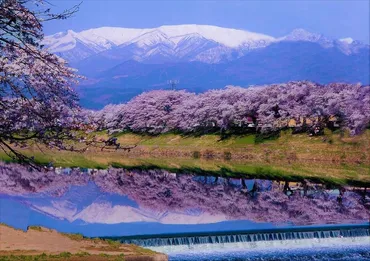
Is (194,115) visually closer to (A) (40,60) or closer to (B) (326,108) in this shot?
(B) (326,108)

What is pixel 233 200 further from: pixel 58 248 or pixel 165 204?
pixel 58 248

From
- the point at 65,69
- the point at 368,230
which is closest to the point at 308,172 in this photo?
the point at 368,230

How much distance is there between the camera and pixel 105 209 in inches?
1099

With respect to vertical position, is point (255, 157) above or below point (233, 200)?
above

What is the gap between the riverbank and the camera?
49.2ft

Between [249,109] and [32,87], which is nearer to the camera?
[32,87]

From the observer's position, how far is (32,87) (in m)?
9.09

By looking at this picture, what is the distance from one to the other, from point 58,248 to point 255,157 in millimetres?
38554

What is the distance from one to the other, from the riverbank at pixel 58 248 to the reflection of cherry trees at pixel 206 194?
8.28m

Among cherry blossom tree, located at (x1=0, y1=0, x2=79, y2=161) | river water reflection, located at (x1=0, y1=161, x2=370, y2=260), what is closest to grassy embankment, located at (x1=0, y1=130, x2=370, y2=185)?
river water reflection, located at (x1=0, y1=161, x2=370, y2=260)

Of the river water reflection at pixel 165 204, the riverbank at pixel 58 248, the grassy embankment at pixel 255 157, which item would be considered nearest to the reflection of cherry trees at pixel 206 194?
the river water reflection at pixel 165 204

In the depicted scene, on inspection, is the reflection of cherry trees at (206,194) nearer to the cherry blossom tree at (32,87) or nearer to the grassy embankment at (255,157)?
the grassy embankment at (255,157)

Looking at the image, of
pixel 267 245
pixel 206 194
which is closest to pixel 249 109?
pixel 206 194

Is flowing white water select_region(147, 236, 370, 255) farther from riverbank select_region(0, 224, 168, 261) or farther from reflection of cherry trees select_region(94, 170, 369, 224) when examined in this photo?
reflection of cherry trees select_region(94, 170, 369, 224)
